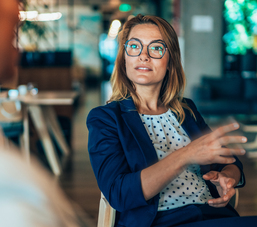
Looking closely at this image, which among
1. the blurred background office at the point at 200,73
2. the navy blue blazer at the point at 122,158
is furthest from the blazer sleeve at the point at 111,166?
the blurred background office at the point at 200,73

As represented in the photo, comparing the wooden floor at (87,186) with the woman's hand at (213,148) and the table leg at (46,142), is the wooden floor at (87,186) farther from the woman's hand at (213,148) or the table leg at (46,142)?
the woman's hand at (213,148)

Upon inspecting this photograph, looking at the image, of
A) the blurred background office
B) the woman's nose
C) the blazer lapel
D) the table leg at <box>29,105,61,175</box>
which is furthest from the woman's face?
the table leg at <box>29,105,61,175</box>

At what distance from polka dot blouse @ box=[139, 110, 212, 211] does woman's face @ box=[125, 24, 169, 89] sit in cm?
15

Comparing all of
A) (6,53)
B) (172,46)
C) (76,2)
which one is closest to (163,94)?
(172,46)

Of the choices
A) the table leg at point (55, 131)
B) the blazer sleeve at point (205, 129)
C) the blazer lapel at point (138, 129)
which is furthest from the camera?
the table leg at point (55, 131)

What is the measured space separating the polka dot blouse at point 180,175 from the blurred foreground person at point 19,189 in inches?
26.3

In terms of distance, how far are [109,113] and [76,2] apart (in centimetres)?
1474

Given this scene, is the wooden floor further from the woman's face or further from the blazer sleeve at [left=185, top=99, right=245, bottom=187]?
the woman's face

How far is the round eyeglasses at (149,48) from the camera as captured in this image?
1.15 meters

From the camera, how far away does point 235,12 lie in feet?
23.0

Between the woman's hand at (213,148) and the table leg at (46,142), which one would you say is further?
the table leg at (46,142)

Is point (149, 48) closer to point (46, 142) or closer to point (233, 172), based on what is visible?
point (233, 172)

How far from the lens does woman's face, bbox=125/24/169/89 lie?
3.79ft

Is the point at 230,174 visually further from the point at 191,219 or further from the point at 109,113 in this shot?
the point at 109,113
